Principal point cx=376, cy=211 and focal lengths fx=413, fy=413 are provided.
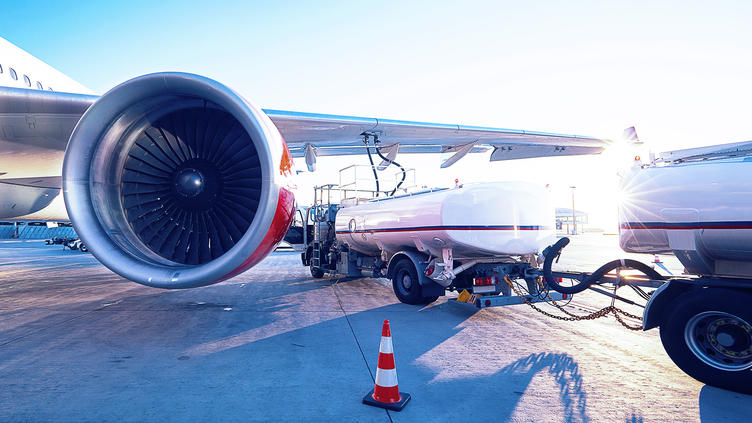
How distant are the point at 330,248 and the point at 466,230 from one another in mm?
5670

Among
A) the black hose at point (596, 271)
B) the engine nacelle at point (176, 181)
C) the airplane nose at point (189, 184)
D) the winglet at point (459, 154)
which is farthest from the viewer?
the winglet at point (459, 154)

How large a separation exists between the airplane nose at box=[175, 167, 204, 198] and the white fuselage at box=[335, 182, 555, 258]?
140 inches

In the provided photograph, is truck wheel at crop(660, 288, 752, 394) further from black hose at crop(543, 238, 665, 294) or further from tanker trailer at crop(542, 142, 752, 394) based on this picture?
black hose at crop(543, 238, 665, 294)

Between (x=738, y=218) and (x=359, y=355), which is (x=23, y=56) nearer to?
(x=359, y=355)

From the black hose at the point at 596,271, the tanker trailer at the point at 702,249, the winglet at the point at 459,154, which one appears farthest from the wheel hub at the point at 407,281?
the tanker trailer at the point at 702,249

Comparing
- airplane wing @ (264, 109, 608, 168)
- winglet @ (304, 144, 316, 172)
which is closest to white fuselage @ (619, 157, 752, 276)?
airplane wing @ (264, 109, 608, 168)

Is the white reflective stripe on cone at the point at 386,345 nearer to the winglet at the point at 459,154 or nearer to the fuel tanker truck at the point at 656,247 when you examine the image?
the fuel tanker truck at the point at 656,247

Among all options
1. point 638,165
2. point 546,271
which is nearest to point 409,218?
point 546,271

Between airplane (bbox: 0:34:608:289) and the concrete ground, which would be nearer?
the concrete ground

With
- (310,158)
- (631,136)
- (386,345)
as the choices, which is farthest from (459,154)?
(386,345)

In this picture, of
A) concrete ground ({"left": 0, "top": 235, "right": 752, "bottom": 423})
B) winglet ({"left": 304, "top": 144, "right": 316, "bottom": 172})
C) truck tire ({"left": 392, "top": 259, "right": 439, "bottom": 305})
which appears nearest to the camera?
concrete ground ({"left": 0, "top": 235, "right": 752, "bottom": 423})

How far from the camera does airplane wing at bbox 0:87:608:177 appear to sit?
192 inches

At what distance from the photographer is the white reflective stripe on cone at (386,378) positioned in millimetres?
3250

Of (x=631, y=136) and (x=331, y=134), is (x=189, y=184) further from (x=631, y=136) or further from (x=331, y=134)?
(x=631, y=136)
